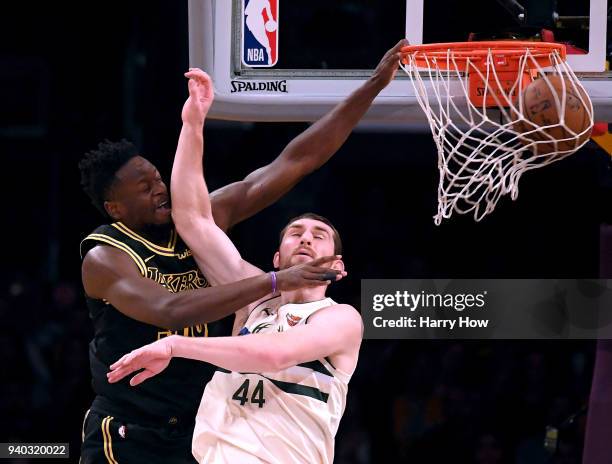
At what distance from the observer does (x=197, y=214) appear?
13.9 ft

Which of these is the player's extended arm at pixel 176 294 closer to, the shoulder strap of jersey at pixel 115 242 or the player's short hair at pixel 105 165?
the shoulder strap of jersey at pixel 115 242

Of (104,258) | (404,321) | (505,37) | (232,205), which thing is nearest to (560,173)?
(404,321)

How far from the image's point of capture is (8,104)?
8875 mm

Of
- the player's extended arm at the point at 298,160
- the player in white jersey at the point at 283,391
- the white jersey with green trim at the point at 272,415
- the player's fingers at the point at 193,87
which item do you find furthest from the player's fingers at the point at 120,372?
the player's fingers at the point at 193,87

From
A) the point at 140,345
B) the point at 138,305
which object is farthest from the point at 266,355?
the point at 140,345

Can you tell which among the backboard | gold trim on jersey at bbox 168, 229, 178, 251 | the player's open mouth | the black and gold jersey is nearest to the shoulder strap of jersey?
the black and gold jersey

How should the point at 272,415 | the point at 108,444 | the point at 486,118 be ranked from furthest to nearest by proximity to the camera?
1. the point at 486,118
2. the point at 108,444
3. the point at 272,415

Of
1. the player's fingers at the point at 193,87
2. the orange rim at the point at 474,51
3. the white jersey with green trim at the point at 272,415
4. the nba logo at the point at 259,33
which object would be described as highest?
the nba logo at the point at 259,33

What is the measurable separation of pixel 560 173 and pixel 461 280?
1076 millimetres

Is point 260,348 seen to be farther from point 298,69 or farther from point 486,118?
point 298,69

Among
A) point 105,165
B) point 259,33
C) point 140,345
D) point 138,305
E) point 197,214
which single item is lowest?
point 140,345

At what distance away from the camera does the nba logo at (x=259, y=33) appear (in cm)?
494

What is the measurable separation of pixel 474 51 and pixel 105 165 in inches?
57.6

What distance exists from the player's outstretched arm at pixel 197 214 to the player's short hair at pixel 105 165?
0.20 meters
